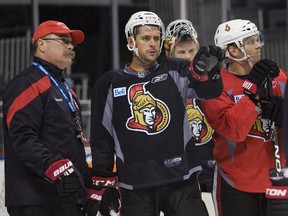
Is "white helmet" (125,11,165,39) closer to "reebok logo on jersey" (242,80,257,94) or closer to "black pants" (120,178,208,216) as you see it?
"reebok logo on jersey" (242,80,257,94)

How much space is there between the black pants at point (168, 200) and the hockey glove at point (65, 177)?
281mm

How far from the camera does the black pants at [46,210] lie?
4.47 m

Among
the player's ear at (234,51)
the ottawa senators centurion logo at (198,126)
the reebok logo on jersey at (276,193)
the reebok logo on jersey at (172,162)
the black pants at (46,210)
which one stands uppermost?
the player's ear at (234,51)

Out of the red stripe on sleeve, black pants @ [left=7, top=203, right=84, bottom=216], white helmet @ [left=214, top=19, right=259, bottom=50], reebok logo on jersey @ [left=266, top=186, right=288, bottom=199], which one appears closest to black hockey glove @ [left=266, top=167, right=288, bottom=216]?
reebok logo on jersey @ [left=266, top=186, right=288, bottom=199]

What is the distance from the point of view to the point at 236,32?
15.7 feet

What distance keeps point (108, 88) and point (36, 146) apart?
48 cm

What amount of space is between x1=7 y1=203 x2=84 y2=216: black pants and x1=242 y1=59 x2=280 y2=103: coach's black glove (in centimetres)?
98

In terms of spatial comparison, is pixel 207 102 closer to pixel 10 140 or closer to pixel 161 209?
pixel 161 209

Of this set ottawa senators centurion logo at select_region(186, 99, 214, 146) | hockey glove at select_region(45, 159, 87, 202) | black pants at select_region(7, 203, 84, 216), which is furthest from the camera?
ottawa senators centurion logo at select_region(186, 99, 214, 146)

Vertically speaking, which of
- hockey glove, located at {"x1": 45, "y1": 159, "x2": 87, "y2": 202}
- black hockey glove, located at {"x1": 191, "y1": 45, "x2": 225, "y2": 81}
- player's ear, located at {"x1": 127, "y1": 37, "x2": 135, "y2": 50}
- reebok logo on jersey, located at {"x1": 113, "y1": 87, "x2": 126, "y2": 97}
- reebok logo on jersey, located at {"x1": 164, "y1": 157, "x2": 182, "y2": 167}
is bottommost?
hockey glove, located at {"x1": 45, "y1": 159, "x2": 87, "y2": 202}

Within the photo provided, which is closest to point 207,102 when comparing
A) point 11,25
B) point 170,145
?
point 170,145

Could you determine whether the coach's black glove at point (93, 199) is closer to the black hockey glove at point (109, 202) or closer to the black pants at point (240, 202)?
the black hockey glove at point (109, 202)

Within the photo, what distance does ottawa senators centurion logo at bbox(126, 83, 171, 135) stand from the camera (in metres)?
4.53

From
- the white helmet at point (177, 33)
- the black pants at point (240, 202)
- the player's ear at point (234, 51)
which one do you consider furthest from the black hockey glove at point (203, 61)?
the white helmet at point (177, 33)
